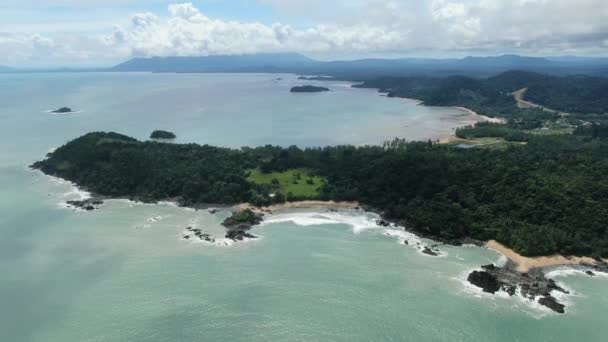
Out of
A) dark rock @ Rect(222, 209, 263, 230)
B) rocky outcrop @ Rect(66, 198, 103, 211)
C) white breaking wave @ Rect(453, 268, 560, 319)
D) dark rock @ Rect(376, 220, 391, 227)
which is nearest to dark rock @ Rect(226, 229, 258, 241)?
dark rock @ Rect(222, 209, 263, 230)

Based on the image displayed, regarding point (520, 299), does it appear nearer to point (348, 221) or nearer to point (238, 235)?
point (348, 221)

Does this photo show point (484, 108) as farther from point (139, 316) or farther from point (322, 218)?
point (139, 316)

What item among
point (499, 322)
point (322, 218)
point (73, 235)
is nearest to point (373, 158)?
point (322, 218)

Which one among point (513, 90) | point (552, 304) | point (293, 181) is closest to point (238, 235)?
point (293, 181)

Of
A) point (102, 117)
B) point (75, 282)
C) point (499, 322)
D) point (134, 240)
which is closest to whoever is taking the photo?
point (499, 322)

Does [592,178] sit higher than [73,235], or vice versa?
[592,178]

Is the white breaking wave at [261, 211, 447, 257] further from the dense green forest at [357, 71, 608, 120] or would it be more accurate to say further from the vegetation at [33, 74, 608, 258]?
the dense green forest at [357, 71, 608, 120]
